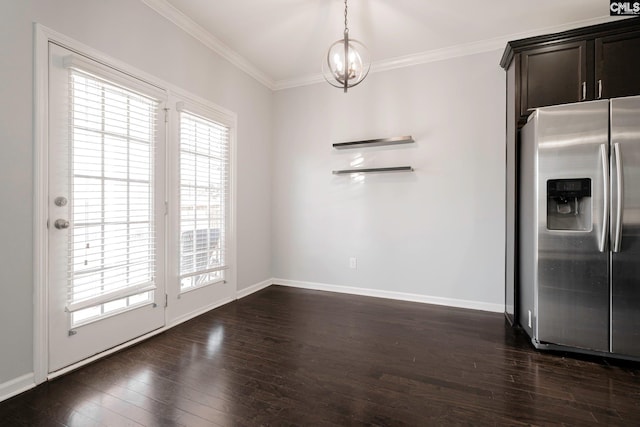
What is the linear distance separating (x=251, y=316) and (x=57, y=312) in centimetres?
158

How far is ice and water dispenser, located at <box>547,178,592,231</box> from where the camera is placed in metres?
2.21

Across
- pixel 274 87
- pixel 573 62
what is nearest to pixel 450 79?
pixel 573 62

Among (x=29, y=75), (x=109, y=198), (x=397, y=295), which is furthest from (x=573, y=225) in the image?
(x=29, y=75)

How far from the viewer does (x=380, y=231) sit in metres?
3.73

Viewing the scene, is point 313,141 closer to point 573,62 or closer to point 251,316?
point 251,316

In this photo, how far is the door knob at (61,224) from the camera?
1.96 meters

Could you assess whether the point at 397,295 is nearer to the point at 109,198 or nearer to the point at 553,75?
the point at 553,75

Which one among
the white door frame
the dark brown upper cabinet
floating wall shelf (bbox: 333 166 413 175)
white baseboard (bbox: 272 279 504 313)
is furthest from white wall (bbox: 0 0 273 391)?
the dark brown upper cabinet

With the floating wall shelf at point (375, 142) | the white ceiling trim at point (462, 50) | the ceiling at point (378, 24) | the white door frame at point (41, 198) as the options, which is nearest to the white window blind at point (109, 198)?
the white door frame at point (41, 198)

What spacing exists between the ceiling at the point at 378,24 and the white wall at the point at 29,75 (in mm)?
226

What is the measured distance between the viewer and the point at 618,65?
8.05 ft

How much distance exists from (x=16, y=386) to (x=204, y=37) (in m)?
3.23

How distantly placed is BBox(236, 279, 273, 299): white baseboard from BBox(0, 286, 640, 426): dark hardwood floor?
862 millimetres

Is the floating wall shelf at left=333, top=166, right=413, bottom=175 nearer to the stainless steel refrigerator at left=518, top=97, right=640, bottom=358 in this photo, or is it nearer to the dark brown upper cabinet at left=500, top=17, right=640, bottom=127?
the dark brown upper cabinet at left=500, top=17, right=640, bottom=127
